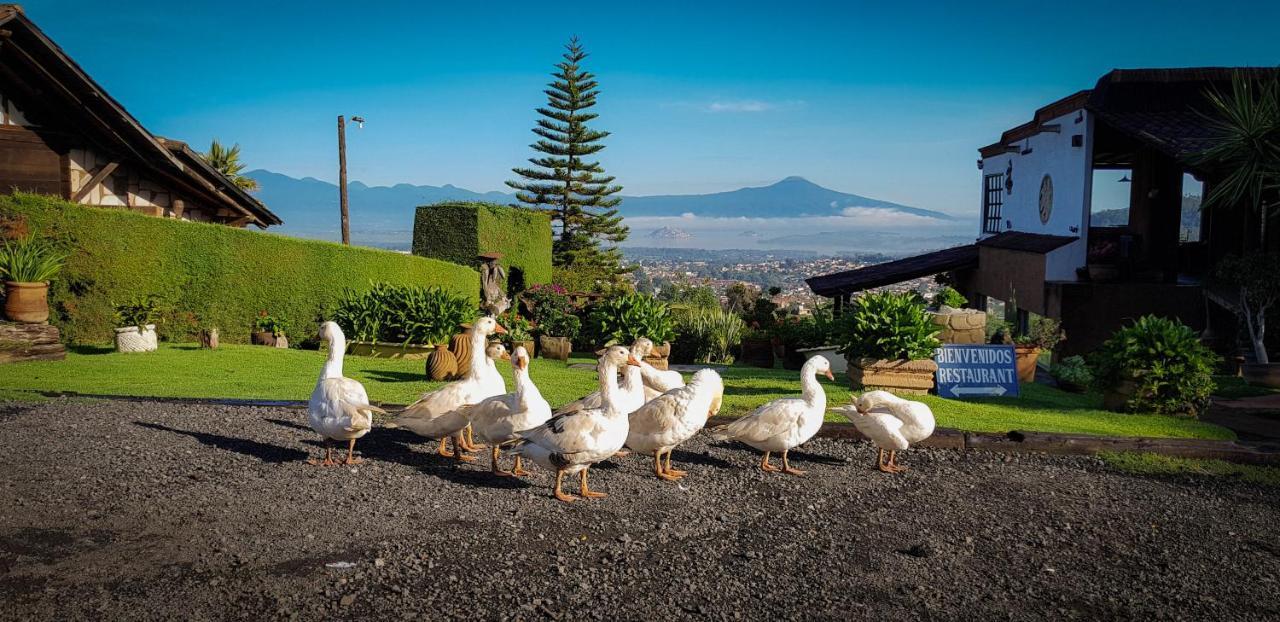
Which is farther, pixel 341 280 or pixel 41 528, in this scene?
pixel 341 280

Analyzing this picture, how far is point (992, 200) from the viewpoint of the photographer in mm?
26281

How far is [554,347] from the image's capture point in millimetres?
16062

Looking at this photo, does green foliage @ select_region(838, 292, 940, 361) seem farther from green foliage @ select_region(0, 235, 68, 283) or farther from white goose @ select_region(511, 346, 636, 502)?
green foliage @ select_region(0, 235, 68, 283)

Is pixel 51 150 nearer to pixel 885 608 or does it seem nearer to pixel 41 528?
pixel 41 528

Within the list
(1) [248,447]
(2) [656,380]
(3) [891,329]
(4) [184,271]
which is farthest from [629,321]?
(4) [184,271]

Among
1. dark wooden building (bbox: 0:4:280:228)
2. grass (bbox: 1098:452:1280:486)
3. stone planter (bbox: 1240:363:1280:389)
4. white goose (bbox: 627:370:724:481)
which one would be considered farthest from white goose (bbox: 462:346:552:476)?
dark wooden building (bbox: 0:4:280:228)

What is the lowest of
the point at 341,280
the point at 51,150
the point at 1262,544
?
the point at 1262,544

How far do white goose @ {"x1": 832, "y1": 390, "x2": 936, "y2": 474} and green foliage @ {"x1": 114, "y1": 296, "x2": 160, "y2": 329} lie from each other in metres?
11.6

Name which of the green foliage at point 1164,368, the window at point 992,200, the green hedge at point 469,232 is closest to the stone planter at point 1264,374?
the green foliage at point 1164,368

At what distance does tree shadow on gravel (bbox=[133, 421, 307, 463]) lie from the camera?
738 centimetres

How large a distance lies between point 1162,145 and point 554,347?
465 inches

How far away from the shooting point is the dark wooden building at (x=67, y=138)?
54.0 feet

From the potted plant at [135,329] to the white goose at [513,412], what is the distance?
30.5 feet

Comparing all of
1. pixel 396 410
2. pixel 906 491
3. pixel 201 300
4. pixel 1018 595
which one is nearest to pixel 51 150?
pixel 201 300
